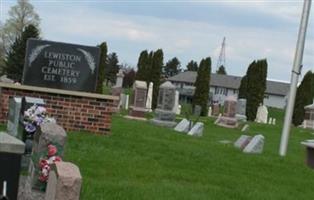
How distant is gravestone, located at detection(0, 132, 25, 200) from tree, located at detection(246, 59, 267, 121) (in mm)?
43432

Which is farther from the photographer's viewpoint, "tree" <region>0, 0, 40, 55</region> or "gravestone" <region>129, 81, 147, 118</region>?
"tree" <region>0, 0, 40, 55</region>

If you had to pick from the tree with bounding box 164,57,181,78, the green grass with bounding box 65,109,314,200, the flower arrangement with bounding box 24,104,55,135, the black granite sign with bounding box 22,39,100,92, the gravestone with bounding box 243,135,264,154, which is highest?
the tree with bounding box 164,57,181,78

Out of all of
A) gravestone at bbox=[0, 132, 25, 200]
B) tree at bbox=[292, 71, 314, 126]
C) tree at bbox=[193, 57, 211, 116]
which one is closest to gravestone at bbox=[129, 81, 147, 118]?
tree at bbox=[292, 71, 314, 126]

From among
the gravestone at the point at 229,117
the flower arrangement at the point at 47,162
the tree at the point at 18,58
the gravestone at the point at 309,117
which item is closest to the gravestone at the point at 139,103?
the gravestone at the point at 229,117

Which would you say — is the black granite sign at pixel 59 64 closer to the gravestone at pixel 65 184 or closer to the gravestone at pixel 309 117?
the gravestone at pixel 65 184

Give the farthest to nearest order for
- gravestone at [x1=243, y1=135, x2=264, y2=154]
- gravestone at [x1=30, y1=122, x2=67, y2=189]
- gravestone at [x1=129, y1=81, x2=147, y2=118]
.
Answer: gravestone at [x1=129, y1=81, x2=147, y2=118]
gravestone at [x1=243, y1=135, x2=264, y2=154]
gravestone at [x1=30, y1=122, x2=67, y2=189]

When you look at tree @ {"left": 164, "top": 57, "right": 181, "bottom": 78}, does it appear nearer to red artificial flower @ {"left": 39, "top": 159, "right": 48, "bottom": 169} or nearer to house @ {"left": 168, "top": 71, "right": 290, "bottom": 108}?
house @ {"left": 168, "top": 71, "right": 290, "bottom": 108}

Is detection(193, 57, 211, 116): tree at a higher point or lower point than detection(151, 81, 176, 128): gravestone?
higher

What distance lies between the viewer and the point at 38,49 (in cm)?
1452

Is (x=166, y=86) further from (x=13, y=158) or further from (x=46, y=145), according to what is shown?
(x=13, y=158)

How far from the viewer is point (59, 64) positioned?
14.5 meters

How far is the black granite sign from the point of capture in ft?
47.6

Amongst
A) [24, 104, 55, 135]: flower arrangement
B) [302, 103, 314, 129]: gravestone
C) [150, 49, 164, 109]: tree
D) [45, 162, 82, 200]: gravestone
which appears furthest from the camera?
[150, 49, 164, 109]: tree

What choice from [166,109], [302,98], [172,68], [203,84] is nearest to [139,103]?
[166,109]
